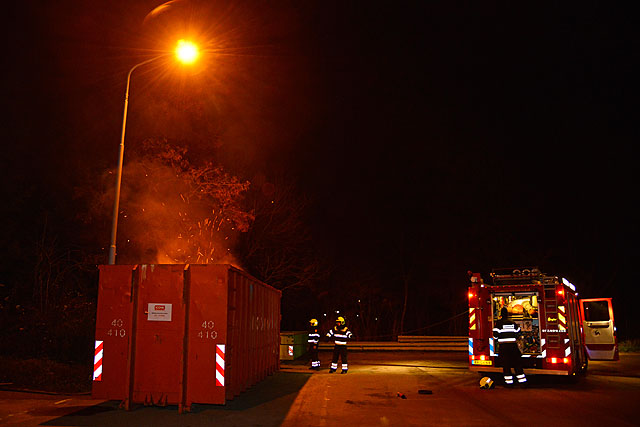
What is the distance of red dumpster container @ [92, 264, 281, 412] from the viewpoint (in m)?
8.91

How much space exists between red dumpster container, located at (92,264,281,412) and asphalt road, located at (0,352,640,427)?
0.39m

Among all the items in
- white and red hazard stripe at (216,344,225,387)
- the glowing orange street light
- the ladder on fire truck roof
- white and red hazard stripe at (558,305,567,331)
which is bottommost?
white and red hazard stripe at (216,344,225,387)

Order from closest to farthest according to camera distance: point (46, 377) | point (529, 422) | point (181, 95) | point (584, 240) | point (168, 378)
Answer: point (529, 422) → point (168, 378) → point (46, 377) → point (181, 95) → point (584, 240)

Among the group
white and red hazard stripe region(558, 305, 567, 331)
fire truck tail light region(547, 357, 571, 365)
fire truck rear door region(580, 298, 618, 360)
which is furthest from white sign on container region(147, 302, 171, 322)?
fire truck rear door region(580, 298, 618, 360)

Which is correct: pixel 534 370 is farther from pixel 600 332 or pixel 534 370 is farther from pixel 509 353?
pixel 600 332

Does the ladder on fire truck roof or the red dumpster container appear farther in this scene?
the ladder on fire truck roof

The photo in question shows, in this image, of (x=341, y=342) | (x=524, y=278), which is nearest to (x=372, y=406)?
(x=341, y=342)

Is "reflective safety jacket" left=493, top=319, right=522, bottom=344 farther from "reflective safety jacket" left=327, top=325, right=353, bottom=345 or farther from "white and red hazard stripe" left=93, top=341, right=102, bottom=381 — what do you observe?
"white and red hazard stripe" left=93, top=341, right=102, bottom=381

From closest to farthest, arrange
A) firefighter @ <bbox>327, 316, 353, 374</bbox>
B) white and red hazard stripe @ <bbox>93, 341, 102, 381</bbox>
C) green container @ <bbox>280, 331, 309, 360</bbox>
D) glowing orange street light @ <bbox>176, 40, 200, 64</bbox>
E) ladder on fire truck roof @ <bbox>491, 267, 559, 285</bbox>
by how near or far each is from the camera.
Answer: white and red hazard stripe @ <bbox>93, 341, 102, 381</bbox> → glowing orange street light @ <bbox>176, 40, 200, 64</bbox> → ladder on fire truck roof @ <bbox>491, 267, 559, 285</bbox> → firefighter @ <bbox>327, 316, 353, 374</bbox> → green container @ <bbox>280, 331, 309, 360</bbox>

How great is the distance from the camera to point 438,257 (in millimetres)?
37531

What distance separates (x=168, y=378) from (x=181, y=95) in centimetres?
1056

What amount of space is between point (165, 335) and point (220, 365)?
3.46 feet

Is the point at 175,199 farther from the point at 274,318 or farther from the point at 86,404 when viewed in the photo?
the point at 86,404

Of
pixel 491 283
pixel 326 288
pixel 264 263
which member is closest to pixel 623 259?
pixel 326 288
